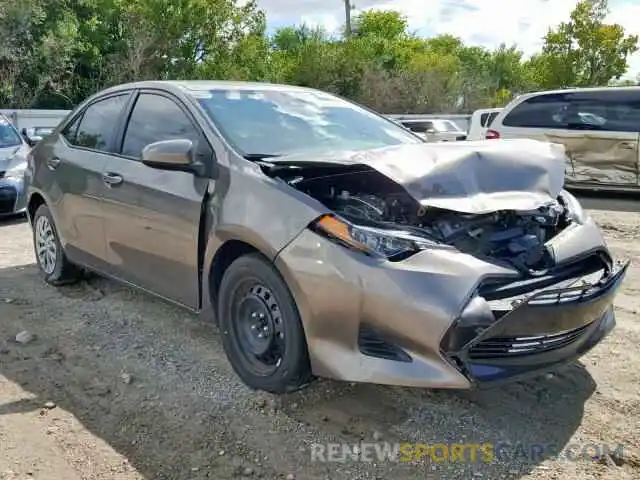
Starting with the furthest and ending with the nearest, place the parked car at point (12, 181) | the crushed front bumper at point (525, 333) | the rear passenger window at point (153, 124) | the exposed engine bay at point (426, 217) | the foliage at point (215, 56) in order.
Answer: the foliage at point (215, 56) < the parked car at point (12, 181) < the rear passenger window at point (153, 124) < the exposed engine bay at point (426, 217) < the crushed front bumper at point (525, 333)

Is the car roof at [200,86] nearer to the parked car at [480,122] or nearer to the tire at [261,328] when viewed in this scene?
the tire at [261,328]

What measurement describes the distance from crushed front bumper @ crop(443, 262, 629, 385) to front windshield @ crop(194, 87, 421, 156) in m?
1.57

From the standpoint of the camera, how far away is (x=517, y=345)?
9.41ft

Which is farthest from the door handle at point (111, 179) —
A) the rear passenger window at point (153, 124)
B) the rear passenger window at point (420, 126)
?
the rear passenger window at point (420, 126)

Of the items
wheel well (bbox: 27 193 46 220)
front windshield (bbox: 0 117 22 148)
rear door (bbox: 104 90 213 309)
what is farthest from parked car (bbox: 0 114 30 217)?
rear door (bbox: 104 90 213 309)

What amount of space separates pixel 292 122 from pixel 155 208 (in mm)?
1003

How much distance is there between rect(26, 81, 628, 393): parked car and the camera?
2795 millimetres

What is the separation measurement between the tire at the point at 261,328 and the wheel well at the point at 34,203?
274 cm

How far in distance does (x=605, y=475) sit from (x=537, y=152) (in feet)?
5.60

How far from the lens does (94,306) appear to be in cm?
495

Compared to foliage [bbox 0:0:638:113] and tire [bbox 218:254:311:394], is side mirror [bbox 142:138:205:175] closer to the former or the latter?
tire [bbox 218:254:311:394]

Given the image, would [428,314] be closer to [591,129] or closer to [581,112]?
[591,129]

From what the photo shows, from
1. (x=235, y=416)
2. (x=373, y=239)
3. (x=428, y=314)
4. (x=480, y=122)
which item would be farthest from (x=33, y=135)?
(x=428, y=314)

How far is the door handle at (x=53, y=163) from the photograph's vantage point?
5122mm
